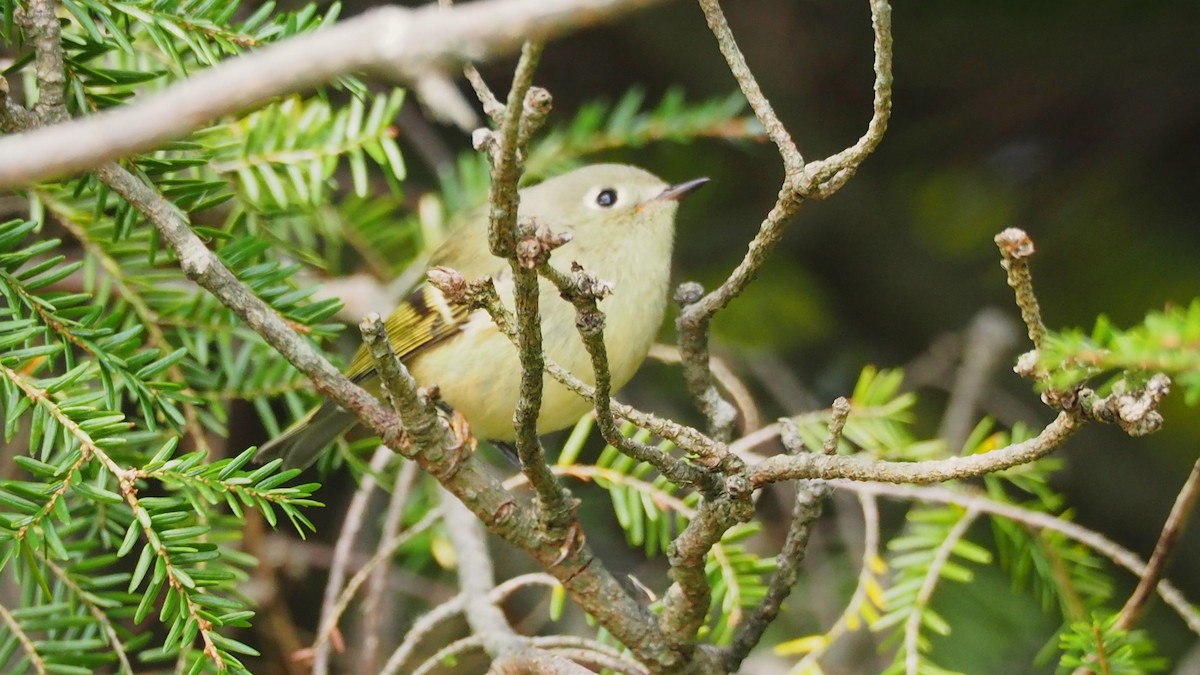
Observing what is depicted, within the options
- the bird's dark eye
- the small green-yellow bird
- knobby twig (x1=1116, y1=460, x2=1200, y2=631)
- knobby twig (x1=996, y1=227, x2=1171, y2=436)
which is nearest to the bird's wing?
the small green-yellow bird

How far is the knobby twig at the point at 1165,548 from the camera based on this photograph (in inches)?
47.3

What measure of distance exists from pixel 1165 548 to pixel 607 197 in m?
1.19

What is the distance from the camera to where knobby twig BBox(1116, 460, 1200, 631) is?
120 cm

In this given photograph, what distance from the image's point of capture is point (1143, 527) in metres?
2.49

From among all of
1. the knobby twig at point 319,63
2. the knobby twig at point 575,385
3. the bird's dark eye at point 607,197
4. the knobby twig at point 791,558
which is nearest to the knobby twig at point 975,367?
the bird's dark eye at point 607,197

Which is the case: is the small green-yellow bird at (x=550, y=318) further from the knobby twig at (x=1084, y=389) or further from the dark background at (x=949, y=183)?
the knobby twig at (x=1084, y=389)

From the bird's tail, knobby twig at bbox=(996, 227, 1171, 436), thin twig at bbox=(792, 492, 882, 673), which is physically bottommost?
thin twig at bbox=(792, 492, 882, 673)

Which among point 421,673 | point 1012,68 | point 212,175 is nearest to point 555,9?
point 421,673

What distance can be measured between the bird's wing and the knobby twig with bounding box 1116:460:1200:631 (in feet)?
3.56

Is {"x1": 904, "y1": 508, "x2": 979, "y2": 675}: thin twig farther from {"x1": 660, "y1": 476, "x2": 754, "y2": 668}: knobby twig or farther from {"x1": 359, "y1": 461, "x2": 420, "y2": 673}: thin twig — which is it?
{"x1": 359, "y1": 461, "x2": 420, "y2": 673}: thin twig

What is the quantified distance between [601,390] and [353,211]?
1.42 m

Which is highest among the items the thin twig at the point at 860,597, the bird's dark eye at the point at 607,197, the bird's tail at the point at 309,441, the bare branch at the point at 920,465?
the bird's dark eye at the point at 607,197

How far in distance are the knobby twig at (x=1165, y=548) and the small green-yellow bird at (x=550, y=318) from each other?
2.57 ft

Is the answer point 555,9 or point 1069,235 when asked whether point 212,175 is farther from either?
point 1069,235
